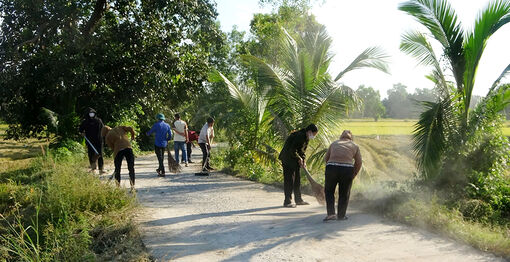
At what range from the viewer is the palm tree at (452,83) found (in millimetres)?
8953

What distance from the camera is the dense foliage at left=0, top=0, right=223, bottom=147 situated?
17812mm

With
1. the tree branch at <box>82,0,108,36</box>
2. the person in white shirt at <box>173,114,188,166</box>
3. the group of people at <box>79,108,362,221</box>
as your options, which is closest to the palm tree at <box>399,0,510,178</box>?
the group of people at <box>79,108,362,221</box>

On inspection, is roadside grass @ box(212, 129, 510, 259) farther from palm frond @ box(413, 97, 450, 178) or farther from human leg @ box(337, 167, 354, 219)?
human leg @ box(337, 167, 354, 219)

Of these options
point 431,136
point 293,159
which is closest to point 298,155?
point 293,159

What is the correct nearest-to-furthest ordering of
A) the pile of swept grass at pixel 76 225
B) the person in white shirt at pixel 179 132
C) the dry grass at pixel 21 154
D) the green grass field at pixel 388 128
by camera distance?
the pile of swept grass at pixel 76 225 < the green grass field at pixel 388 128 < the person in white shirt at pixel 179 132 < the dry grass at pixel 21 154

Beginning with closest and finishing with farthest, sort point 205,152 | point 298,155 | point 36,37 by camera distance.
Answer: point 298,155, point 205,152, point 36,37

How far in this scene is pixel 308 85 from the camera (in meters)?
12.2

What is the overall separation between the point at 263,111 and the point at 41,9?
10025 millimetres

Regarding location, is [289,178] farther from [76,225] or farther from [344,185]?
[76,225]

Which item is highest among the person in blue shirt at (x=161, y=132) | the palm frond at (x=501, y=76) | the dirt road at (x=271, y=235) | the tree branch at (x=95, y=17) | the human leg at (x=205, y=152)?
the tree branch at (x=95, y=17)

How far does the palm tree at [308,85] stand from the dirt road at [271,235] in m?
3.01

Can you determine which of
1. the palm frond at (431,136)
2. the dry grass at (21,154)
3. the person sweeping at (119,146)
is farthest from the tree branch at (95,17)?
the palm frond at (431,136)

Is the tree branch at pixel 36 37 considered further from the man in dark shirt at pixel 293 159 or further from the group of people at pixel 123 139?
the man in dark shirt at pixel 293 159

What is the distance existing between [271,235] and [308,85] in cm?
629
